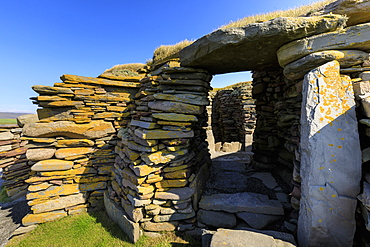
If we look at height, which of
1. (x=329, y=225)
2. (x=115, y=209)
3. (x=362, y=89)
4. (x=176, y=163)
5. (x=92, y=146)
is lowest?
(x=115, y=209)

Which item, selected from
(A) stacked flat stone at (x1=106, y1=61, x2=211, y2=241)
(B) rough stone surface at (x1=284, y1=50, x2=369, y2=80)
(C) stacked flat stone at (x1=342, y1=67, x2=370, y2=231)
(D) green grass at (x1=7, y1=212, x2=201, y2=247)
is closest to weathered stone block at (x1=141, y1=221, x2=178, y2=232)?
(A) stacked flat stone at (x1=106, y1=61, x2=211, y2=241)

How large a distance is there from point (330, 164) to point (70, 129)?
6643mm

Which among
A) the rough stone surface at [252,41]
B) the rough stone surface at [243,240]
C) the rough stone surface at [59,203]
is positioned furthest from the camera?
the rough stone surface at [59,203]

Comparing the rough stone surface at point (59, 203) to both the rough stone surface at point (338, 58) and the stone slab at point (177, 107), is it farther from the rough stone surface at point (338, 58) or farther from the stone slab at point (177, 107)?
the rough stone surface at point (338, 58)

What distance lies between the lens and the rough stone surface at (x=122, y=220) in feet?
11.9

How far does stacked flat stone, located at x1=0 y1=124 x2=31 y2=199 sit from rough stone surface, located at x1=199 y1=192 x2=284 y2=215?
880 centimetres

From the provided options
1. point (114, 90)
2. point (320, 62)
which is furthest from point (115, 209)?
point (320, 62)

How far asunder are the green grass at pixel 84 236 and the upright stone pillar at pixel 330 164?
2.50 meters

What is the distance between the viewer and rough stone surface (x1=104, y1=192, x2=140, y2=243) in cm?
363

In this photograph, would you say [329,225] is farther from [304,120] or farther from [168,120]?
[168,120]

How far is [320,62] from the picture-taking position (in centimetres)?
275

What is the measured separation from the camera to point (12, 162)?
24.1ft

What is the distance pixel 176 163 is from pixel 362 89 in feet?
12.4

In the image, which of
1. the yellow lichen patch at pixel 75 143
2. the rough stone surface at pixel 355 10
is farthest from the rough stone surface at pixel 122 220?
the rough stone surface at pixel 355 10
